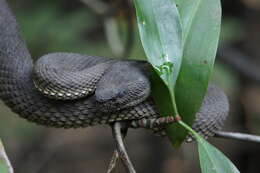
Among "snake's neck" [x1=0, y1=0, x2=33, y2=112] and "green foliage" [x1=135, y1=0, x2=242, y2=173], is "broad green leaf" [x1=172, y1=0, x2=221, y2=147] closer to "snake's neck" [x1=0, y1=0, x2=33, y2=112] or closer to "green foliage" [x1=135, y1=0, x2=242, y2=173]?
"green foliage" [x1=135, y1=0, x2=242, y2=173]

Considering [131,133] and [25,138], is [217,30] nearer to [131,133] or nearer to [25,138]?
[25,138]

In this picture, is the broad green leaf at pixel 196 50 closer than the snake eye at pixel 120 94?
Yes

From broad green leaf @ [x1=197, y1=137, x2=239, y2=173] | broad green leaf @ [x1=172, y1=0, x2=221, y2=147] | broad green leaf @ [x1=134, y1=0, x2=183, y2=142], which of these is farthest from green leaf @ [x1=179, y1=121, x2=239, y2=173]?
broad green leaf @ [x1=134, y1=0, x2=183, y2=142]

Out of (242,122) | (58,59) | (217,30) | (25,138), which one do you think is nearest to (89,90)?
(58,59)

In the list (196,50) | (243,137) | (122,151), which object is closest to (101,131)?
(243,137)

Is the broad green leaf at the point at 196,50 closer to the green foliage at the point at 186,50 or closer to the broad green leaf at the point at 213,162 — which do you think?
the green foliage at the point at 186,50

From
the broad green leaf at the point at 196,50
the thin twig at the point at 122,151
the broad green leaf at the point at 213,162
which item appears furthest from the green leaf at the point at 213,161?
the thin twig at the point at 122,151
